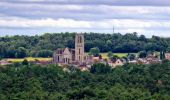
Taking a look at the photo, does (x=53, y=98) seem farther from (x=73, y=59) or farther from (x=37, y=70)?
(x=73, y=59)

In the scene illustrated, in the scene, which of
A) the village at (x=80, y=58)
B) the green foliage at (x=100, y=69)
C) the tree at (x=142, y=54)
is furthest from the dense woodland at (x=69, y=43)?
the green foliage at (x=100, y=69)

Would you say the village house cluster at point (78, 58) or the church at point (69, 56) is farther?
the church at point (69, 56)

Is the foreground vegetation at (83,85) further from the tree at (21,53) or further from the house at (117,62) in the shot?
the tree at (21,53)

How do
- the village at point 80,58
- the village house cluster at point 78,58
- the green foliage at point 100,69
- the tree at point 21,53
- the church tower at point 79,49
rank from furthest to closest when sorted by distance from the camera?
1. the tree at point 21,53
2. the church tower at point 79,49
3. the village house cluster at point 78,58
4. the village at point 80,58
5. the green foliage at point 100,69

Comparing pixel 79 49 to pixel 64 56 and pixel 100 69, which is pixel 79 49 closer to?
pixel 64 56

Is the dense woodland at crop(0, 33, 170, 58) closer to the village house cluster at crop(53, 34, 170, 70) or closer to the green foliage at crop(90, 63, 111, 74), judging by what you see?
the village house cluster at crop(53, 34, 170, 70)

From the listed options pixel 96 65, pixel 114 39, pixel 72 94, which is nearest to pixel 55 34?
pixel 114 39
